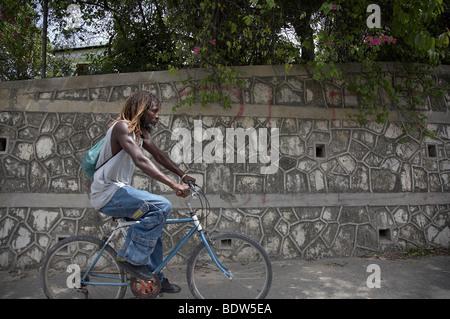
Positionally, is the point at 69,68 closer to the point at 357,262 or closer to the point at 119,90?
the point at 119,90

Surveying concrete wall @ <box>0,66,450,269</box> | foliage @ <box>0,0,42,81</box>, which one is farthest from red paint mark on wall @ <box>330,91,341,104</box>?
foliage @ <box>0,0,42,81</box>

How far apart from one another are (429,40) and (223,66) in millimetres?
2517

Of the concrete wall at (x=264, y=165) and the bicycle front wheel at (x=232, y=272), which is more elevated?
the concrete wall at (x=264, y=165)

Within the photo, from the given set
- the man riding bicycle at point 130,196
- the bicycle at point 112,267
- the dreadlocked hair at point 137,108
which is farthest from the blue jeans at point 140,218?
the dreadlocked hair at point 137,108

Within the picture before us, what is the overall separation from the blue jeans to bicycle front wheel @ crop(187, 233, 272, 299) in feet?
1.30

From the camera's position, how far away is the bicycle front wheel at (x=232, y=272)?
2934 mm

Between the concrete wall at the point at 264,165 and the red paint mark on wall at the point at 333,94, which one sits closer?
the concrete wall at the point at 264,165

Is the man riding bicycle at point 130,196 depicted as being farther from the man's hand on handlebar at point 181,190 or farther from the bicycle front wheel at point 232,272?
the bicycle front wheel at point 232,272

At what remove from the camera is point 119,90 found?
15.4ft

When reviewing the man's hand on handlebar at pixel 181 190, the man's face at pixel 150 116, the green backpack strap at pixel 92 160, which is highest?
A: the man's face at pixel 150 116

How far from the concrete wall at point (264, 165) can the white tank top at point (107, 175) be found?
171 centimetres

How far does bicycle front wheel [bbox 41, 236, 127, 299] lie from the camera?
9.68 ft

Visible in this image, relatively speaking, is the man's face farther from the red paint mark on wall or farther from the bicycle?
the red paint mark on wall
